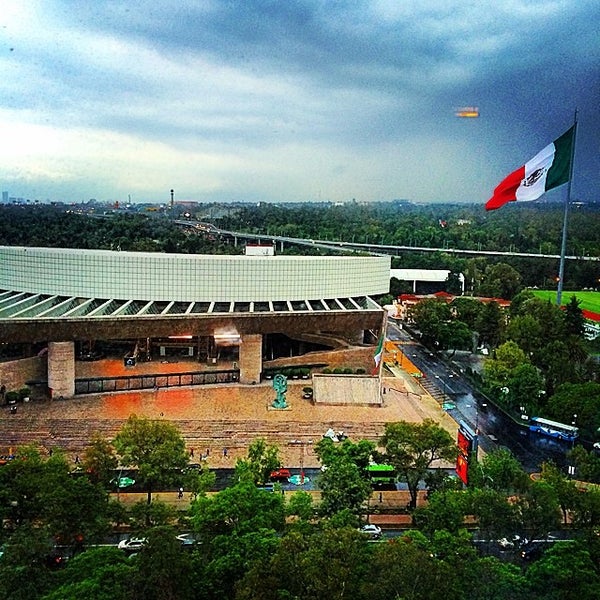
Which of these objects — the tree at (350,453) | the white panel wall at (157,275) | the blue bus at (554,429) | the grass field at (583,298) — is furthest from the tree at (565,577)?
the grass field at (583,298)

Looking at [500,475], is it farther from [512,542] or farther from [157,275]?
[157,275]

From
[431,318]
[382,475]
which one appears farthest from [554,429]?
[431,318]

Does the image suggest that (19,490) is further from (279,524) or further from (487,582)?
(487,582)

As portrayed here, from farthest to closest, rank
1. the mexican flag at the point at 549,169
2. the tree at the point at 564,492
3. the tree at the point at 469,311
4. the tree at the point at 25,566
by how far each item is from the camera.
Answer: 1. the tree at the point at 469,311
2. the mexican flag at the point at 549,169
3. the tree at the point at 564,492
4. the tree at the point at 25,566

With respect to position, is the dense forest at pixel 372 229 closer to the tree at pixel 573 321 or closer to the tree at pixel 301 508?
the tree at pixel 573 321

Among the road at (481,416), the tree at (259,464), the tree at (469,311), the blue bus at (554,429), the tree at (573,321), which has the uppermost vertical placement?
the tree at (573,321)
